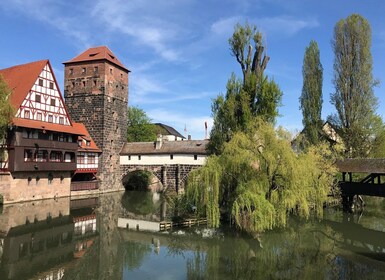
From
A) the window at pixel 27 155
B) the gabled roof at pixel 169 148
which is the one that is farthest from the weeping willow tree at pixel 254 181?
the gabled roof at pixel 169 148

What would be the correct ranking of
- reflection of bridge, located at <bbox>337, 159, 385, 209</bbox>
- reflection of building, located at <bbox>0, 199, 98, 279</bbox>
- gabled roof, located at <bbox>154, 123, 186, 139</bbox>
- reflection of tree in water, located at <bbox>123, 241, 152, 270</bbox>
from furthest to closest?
gabled roof, located at <bbox>154, 123, 186, 139</bbox> < reflection of bridge, located at <bbox>337, 159, 385, 209</bbox> < reflection of tree in water, located at <bbox>123, 241, 152, 270</bbox> < reflection of building, located at <bbox>0, 199, 98, 279</bbox>

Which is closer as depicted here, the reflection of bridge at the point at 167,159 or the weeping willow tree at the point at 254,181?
the weeping willow tree at the point at 254,181

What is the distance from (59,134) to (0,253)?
19.3m

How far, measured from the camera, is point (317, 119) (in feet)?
108

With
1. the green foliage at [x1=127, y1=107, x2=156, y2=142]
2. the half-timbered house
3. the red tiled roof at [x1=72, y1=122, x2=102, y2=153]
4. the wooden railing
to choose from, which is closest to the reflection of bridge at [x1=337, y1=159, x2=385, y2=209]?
the half-timbered house

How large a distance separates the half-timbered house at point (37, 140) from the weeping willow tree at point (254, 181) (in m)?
16.7

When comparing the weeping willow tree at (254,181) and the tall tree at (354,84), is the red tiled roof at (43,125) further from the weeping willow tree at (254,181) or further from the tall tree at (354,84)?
the tall tree at (354,84)

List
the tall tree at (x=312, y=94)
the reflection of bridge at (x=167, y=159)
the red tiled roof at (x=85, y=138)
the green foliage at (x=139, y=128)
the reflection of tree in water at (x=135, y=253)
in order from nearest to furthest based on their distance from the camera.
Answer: the reflection of tree in water at (x=135, y=253), the tall tree at (x=312, y=94), the red tiled roof at (x=85, y=138), the reflection of bridge at (x=167, y=159), the green foliage at (x=139, y=128)

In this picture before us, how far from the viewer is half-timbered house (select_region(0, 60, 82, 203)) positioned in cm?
2850

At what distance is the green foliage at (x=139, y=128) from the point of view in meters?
60.6

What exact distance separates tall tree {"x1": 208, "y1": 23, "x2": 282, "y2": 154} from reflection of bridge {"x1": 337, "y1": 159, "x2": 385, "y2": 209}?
6.29 meters

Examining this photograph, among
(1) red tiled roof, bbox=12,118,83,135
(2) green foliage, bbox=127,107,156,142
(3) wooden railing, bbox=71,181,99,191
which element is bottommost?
(3) wooden railing, bbox=71,181,99,191

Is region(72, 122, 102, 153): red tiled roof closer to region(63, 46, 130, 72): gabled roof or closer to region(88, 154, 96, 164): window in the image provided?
region(88, 154, 96, 164): window

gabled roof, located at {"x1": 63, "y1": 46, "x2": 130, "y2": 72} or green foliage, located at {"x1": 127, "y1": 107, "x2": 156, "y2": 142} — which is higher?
gabled roof, located at {"x1": 63, "y1": 46, "x2": 130, "y2": 72}
